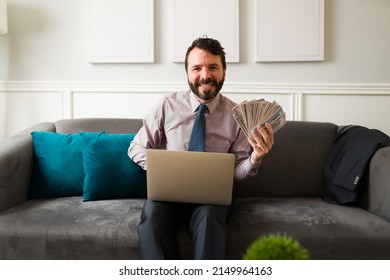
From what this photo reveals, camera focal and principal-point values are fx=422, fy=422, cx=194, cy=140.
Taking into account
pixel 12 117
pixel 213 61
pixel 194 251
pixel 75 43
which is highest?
pixel 75 43

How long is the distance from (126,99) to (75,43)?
54cm

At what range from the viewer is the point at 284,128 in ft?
7.98

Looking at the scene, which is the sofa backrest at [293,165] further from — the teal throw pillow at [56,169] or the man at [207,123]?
the teal throw pillow at [56,169]

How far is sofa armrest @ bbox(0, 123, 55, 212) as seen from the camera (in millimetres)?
2006

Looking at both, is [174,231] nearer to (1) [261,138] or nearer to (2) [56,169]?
(1) [261,138]

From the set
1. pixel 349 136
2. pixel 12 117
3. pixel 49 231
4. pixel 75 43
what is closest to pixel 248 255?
pixel 49 231

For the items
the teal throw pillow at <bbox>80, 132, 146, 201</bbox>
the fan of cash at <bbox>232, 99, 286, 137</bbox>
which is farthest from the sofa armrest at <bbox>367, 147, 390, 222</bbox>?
the teal throw pillow at <bbox>80, 132, 146, 201</bbox>

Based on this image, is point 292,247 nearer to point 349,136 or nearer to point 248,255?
point 248,255

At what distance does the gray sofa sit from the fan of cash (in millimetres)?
418

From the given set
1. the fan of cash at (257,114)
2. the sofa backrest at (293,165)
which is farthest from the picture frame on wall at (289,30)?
the fan of cash at (257,114)

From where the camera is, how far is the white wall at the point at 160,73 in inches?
109

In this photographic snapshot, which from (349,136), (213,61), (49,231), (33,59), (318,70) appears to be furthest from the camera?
(33,59)

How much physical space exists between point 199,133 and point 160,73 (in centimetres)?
97

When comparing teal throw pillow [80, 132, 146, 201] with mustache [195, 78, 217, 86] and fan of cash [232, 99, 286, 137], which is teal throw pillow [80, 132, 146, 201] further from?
fan of cash [232, 99, 286, 137]
